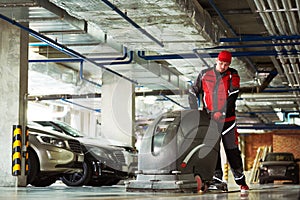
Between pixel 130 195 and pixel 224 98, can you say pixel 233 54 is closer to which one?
pixel 224 98

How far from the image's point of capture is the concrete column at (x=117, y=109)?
18031mm

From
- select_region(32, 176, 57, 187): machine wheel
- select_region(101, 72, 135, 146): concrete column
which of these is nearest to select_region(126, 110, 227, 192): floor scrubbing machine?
select_region(32, 176, 57, 187): machine wheel

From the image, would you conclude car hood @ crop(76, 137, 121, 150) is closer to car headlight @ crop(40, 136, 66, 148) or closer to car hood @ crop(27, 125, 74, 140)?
car hood @ crop(27, 125, 74, 140)

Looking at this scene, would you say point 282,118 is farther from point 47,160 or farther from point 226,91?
point 226,91

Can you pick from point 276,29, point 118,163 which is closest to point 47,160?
point 118,163

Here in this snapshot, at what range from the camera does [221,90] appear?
319 inches

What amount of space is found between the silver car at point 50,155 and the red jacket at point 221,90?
148 inches

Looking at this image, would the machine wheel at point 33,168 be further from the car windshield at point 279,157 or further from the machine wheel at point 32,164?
the car windshield at point 279,157

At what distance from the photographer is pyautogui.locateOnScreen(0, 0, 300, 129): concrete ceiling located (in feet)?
34.2

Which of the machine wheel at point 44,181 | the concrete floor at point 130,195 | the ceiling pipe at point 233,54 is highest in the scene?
the ceiling pipe at point 233,54

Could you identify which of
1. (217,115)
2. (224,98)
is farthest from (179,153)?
(224,98)

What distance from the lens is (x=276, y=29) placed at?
12.4 meters

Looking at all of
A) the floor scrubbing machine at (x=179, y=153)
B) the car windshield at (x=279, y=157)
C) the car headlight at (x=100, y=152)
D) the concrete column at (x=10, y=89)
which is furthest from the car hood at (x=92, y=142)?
the car windshield at (x=279, y=157)

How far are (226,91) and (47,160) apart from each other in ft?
13.2
